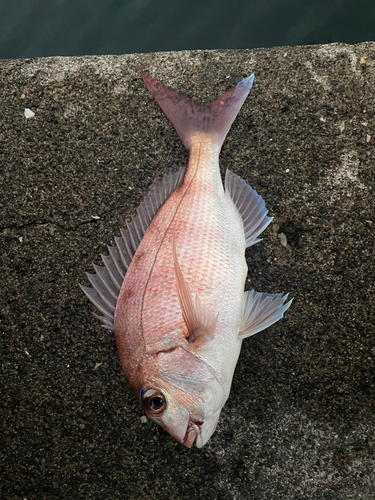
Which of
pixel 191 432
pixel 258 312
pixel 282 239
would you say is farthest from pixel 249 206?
pixel 191 432

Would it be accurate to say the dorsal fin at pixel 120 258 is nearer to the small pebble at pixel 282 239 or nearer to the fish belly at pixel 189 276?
the fish belly at pixel 189 276

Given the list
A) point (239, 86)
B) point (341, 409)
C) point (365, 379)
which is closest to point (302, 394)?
point (341, 409)

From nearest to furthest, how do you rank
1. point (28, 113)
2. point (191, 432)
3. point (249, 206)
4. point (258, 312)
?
point (191, 432) → point (258, 312) → point (249, 206) → point (28, 113)

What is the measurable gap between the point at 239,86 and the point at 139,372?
182 centimetres

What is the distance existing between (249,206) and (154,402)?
1208mm

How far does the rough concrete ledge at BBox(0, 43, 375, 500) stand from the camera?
7.61ft

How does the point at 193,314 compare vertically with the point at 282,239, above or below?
above

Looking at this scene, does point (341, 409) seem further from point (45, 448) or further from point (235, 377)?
point (45, 448)

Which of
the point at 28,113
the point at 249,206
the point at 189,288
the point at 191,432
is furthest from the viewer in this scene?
the point at 28,113

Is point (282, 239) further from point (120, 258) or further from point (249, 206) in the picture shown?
point (120, 258)

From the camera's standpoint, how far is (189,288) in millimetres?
1927

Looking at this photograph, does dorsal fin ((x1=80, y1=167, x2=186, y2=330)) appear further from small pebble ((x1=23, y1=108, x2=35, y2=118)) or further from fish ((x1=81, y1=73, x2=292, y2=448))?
small pebble ((x1=23, y1=108, x2=35, y2=118))

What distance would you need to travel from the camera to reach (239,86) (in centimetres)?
248

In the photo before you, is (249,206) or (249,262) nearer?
(249,206)
